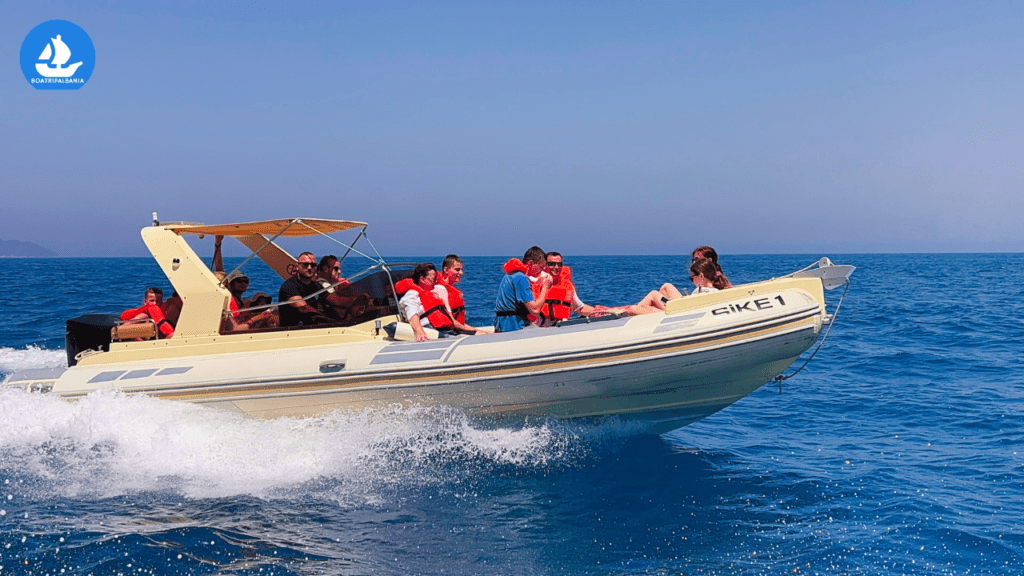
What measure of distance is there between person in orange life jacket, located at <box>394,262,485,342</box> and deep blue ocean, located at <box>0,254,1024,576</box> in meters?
0.90

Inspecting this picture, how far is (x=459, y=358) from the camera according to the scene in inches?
211

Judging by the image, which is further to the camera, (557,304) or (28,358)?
(28,358)

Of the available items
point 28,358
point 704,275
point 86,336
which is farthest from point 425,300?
point 28,358

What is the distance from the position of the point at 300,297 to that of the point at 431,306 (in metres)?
1.14

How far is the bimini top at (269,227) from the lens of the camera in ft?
20.1

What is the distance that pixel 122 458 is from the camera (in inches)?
216

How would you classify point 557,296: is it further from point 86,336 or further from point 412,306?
point 86,336

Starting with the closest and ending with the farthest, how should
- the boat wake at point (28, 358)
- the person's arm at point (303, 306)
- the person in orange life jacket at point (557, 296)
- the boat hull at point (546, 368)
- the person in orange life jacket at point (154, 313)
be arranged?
the boat hull at point (546, 368), the person's arm at point (303, 306), the person in orange life jacket at point (557, 296), the person in orange life jacket at point (154, 313), the boat wake at point (28, 358)

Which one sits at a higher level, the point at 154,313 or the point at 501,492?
the point at 154,313

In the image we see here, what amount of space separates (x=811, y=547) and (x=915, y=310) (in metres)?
15.1

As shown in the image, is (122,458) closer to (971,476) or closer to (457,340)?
(457,340)

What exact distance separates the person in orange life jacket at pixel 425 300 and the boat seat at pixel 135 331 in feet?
7.43

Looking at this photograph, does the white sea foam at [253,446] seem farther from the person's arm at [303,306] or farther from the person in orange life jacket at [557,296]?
the person in orange life jacket at [557,296]

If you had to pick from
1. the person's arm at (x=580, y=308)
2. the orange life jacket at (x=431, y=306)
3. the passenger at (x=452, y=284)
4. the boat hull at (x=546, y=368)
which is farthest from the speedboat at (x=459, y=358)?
the person's arm at (x=580, y=308)
